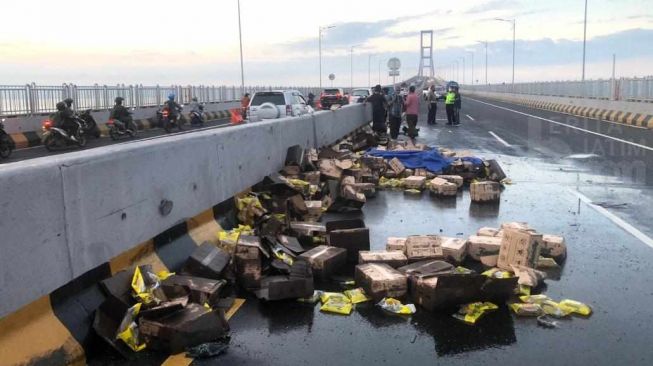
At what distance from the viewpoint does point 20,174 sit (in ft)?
12.3

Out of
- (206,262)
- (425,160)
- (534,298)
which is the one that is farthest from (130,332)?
(425,160)

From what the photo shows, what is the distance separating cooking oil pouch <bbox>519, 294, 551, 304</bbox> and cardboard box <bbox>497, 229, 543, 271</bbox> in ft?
2.35

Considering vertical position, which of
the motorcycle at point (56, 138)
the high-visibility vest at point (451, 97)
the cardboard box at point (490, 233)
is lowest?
the cardboard box at point (490, 233)

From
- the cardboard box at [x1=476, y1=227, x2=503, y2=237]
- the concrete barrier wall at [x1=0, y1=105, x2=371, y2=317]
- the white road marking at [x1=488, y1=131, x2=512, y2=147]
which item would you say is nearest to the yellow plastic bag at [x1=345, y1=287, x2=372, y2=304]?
the concrete barrier wall at [x1=0, y1=105, x2=371, y2=317]

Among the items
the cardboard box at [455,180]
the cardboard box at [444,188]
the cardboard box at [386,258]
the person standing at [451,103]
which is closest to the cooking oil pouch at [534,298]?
the cardboard box at [386,258]

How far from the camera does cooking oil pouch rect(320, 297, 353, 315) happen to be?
5012mm

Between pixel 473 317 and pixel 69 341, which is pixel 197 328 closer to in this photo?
pixel 69 341

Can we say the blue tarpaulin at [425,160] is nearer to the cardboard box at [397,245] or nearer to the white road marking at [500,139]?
the cardboard box at [397,245]

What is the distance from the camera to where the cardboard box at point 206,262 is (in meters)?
5.39

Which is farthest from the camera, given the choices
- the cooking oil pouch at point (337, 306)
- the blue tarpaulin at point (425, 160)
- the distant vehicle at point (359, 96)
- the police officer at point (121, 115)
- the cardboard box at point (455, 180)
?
the distant vehicle at point (359, 96)

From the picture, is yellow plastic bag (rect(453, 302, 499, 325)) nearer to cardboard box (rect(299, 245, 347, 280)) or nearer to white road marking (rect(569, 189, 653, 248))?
cardboard box (rect(299, 245, 347, 280))

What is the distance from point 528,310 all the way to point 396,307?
1.06 metres

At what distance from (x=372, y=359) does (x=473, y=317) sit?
114 centimetres

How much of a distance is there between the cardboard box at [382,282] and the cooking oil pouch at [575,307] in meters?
1.32
